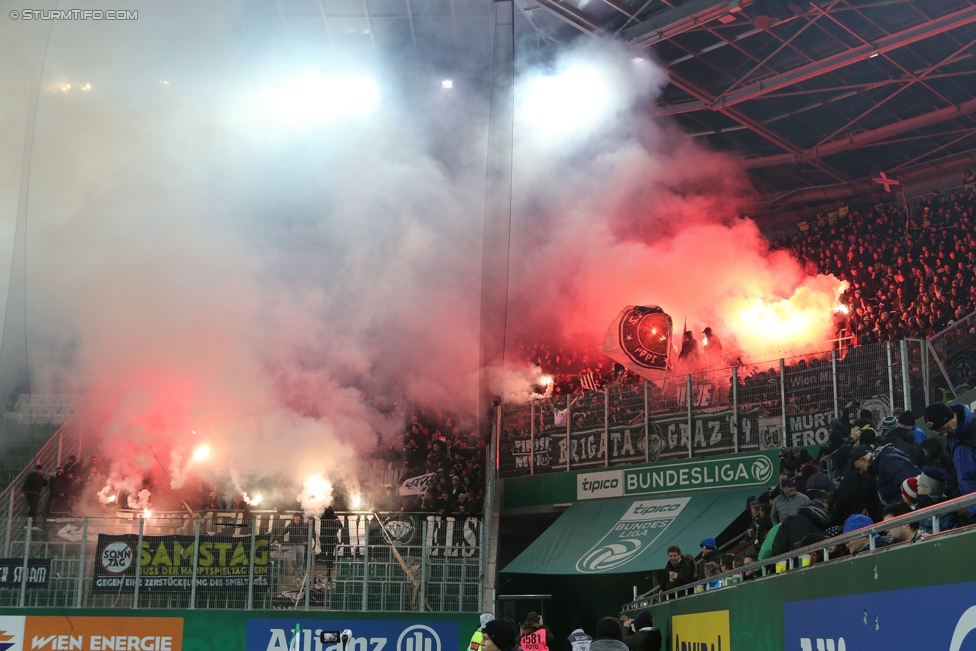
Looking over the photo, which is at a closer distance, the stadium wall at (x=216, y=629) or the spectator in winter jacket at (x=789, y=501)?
the spectator in winter jacket at (x=789, y=501)

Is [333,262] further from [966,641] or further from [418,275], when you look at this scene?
[966,641]

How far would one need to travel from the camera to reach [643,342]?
21016 millimetres

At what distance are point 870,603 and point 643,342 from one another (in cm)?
1680

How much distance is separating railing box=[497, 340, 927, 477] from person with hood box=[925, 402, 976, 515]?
8354mm

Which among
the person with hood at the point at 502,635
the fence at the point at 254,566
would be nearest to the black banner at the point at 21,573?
the fence at the point at 254,566

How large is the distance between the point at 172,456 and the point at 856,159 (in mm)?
16903

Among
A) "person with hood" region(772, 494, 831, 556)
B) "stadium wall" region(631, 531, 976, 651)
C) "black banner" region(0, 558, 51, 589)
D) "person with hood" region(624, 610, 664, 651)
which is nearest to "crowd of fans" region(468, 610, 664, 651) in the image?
"person with hood" region(624, 610, 664, 651)

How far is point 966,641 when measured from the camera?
332 cm

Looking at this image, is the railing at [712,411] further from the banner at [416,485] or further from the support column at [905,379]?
the banner at [416,485]

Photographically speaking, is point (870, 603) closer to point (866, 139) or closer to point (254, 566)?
point (254, 566)

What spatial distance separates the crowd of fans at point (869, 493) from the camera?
4.80 metres

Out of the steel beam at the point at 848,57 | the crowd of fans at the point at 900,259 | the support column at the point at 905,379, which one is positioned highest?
the steel beam at the point at 848,57

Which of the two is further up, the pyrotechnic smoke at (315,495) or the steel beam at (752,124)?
the steel beam at (752,124)

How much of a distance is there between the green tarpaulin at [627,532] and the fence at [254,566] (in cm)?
176
